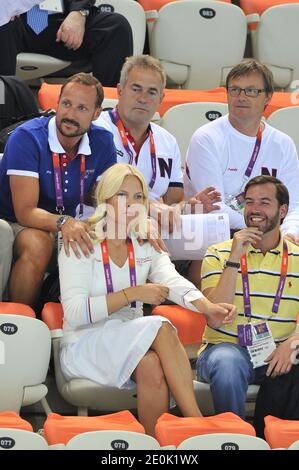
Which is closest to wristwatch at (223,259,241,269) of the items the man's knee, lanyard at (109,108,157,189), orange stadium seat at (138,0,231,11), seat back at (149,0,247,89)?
the man's knee

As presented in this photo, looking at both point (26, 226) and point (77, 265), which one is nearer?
point (77, 265)

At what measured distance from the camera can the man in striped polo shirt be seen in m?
3.38

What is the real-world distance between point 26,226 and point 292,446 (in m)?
1.21

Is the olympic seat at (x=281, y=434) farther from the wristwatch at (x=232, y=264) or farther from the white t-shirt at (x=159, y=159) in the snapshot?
the white t-shirt at (x=159, y=159)

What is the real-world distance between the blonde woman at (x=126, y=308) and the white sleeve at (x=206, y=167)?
1.95 feet

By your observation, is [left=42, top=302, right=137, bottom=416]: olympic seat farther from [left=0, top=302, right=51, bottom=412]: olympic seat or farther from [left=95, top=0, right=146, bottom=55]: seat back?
[left=95, top=0, right=146, bottom=55]: seat back

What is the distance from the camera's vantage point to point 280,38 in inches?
219

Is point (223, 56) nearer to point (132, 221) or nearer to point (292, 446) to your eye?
point (132, 221)

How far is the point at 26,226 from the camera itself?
3.71 meters

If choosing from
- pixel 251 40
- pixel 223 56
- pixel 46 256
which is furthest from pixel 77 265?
pixel 251 40

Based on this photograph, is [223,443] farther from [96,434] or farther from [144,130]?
[144,130]

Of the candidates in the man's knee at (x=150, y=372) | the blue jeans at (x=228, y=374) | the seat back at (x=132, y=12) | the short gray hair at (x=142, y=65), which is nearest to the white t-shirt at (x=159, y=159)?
the short gray hair at (x=142, y=65)

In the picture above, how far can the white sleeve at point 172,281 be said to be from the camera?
3.46 meters

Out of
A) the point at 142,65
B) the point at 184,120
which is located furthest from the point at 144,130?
the point at 184,120
